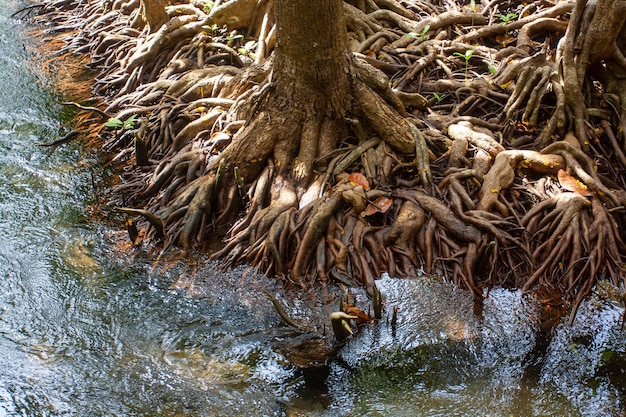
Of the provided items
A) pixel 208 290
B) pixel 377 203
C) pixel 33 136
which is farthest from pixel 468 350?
pixel 33 136

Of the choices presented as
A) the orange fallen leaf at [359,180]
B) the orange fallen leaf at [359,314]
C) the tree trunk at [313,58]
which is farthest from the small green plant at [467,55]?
the orange fallen leaf at [359,314]

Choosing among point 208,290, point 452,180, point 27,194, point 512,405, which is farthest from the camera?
point 27,194

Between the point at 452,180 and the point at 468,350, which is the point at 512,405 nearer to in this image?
A: the point at 468,350

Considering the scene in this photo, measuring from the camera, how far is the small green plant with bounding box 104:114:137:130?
7176 mm

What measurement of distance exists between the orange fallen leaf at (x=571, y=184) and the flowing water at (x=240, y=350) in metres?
1.08

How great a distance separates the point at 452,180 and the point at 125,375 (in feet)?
10.8

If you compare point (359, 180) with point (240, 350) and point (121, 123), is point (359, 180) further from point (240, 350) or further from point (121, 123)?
point (121, 123)

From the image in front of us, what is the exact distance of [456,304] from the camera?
505cm

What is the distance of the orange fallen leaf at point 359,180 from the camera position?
5.83 meters

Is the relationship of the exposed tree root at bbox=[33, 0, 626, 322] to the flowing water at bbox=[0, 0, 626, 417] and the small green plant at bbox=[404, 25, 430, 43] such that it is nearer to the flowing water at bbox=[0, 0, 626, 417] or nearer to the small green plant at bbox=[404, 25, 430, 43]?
the small green plant at bbox=[404, 25, 430, 43]

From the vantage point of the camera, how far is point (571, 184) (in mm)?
5688

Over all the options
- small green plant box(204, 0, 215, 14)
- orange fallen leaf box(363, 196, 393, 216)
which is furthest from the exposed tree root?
small green plant box(204, 0, 215, 14)

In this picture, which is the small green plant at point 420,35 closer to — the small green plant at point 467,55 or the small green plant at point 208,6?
the small green plant at point 467,55

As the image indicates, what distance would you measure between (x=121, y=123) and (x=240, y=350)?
356 centimetres
